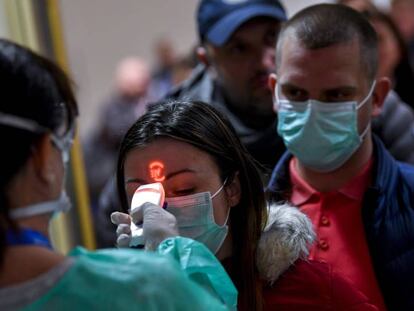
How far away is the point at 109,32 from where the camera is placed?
7.83 meters

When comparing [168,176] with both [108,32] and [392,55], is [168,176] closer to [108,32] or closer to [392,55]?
[392,55]

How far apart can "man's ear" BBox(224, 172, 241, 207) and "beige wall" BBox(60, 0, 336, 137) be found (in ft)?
18.1

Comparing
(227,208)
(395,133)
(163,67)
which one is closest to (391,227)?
(227,208)

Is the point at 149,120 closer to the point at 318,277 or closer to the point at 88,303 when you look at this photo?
the point at 318,277

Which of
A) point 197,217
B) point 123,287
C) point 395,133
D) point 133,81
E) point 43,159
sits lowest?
point 133,81

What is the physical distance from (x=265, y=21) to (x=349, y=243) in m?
1.17

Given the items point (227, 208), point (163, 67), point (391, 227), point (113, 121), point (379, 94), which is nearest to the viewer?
point (227, 208)

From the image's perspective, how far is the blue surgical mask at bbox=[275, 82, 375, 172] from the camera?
2.46 m

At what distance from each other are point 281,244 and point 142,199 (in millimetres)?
407

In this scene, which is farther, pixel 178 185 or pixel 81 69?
pixel 81 69

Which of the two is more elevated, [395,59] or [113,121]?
[395,59]

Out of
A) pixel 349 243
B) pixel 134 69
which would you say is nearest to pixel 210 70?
pixel 349 243

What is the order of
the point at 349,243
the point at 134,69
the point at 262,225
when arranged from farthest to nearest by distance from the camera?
the point at 134,69, the point at 349,243, the point at 262,225

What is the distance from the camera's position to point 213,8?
11.1 ft
